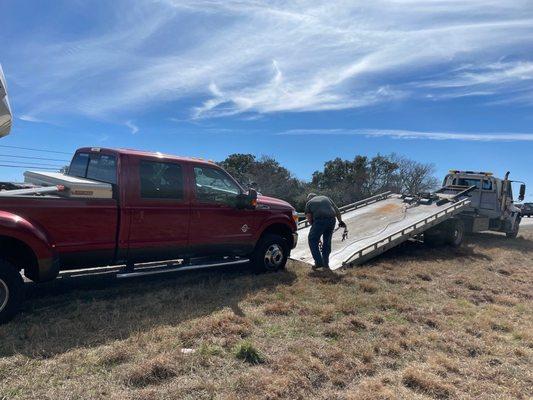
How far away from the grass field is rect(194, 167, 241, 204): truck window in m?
1.33

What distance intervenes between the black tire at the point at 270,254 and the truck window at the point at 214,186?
3.38 ft

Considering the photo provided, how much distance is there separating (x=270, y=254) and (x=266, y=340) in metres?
3.04

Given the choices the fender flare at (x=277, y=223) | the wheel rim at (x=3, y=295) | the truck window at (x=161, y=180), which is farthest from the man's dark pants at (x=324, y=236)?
the wheel rim at (x=3, y=295)

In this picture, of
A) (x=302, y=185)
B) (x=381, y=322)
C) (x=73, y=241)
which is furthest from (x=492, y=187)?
(x=302, y=185)

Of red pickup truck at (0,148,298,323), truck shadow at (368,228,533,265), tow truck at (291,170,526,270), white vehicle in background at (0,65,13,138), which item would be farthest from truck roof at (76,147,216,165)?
truck shadow at (368,228,533,265)

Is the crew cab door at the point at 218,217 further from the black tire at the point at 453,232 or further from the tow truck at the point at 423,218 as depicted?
the black tire at the point at 453,232

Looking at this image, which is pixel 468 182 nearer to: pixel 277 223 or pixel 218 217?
pixel 277 223

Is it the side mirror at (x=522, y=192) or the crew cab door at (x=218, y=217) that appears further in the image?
the side mirror at (x=522, y=192)

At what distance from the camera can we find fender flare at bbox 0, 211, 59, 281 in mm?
4512

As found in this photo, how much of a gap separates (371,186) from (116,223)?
118ft

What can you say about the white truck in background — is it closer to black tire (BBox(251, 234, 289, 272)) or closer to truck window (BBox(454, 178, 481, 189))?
truck window (BBox(454, 178, 481, 189))

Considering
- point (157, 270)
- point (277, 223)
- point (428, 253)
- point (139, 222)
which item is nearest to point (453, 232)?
point (428, 253)

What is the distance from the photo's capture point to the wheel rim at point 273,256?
7.64 metres

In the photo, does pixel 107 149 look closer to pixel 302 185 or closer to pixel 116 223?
pixel 116 223
